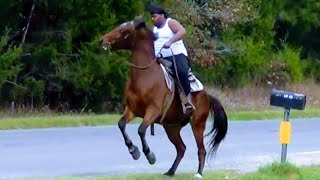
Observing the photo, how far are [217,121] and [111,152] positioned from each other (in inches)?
160

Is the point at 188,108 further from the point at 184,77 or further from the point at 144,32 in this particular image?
the point at 144,32

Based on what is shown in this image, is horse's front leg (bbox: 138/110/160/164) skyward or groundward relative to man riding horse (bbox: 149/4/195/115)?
groundward

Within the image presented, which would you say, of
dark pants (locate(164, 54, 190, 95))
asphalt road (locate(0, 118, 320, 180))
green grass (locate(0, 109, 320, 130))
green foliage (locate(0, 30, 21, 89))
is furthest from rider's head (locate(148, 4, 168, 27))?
green foliage (locate(0, 30, 21, 89))

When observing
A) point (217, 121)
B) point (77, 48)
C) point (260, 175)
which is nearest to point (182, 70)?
point (217, 121)

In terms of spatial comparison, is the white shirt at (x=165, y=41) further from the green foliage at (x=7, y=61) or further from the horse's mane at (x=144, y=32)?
the green foliage at (x=7, y=61)

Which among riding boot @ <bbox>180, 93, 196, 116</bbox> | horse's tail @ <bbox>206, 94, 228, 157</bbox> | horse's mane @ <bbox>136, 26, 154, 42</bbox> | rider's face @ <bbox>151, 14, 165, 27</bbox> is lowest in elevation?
horse's tail @ <bbox>206, 94, 228, 157</bbox>

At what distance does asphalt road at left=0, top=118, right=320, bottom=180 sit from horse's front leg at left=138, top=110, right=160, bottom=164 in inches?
73.5

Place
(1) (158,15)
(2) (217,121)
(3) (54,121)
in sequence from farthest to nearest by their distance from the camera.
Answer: (3) (54,121)
(2) (217,121)
(1) (158,15)

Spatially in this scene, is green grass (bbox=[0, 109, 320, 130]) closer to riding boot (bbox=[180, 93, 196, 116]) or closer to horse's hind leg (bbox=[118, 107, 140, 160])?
riding boot (bbox=[180, 93, 196, 116])

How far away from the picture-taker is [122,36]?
12938mm

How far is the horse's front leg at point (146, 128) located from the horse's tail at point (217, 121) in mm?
1428

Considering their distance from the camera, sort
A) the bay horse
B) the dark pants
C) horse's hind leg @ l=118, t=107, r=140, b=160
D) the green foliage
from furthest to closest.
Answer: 1. the green foliage
2. the dark pants
3. the bay horse
4. horse's hind leg @ l=118, t=107, r=140, b=160

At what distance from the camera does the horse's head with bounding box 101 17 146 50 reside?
41.9 ft

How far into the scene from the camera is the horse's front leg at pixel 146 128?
1268 cm
